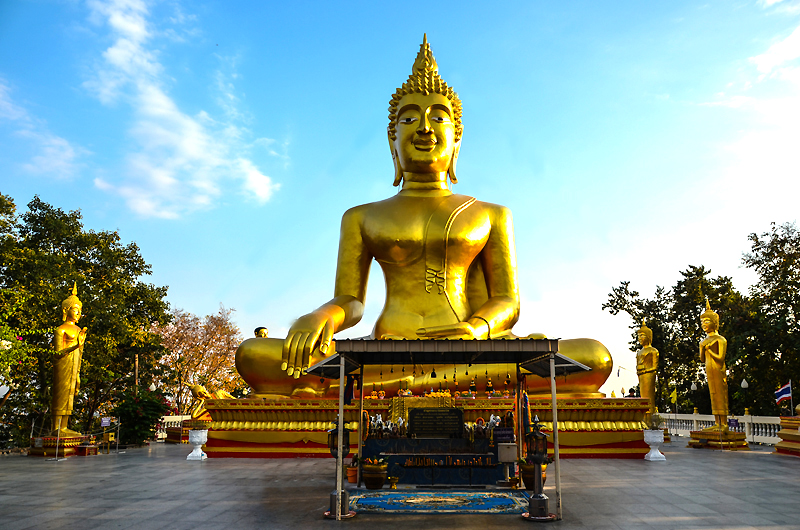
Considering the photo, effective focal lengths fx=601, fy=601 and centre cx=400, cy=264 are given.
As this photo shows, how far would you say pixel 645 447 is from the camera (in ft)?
39.6

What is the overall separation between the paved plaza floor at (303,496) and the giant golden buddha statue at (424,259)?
78.1 inches

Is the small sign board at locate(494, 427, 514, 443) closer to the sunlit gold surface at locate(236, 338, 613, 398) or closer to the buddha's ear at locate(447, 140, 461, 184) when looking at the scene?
the sunlit gold surface at locate(236, 338, 613, 398)

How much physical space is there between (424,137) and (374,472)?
8.14m

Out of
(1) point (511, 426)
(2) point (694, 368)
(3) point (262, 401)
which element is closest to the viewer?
(1) point (511, 426)

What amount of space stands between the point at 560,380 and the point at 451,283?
10.2ft

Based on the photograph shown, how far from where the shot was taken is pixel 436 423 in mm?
8773

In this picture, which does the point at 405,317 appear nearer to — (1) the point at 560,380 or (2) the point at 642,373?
(1) the point at 560,380

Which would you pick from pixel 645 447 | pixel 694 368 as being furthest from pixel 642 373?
pixel 694 368

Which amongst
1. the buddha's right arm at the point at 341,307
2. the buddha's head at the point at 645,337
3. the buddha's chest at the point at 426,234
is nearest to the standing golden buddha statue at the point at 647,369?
the buddha's head at the point at 645,337

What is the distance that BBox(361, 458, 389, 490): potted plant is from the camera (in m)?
7.51

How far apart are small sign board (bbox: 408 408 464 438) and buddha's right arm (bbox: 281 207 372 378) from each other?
90.0 inches

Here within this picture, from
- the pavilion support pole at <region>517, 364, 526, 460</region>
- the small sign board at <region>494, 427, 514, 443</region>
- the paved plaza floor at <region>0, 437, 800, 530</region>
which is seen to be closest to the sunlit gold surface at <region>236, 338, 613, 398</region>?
the paved plaza floor at <region>0, 437, 800, 530</region>

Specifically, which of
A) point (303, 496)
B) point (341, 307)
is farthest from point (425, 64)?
point (303, 496)

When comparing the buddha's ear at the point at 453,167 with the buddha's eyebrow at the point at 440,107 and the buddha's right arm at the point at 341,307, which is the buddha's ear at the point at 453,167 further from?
the buddha's right arm at the point at 341,307
